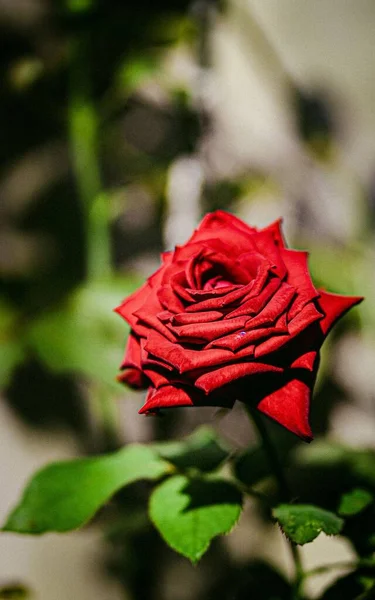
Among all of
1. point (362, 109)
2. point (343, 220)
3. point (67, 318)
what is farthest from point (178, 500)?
point (362, 109)

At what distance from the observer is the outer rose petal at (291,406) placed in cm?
31

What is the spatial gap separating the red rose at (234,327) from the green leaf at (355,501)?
0.14 m

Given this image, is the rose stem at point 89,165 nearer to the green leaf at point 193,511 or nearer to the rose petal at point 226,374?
the green leaf at point 193,511

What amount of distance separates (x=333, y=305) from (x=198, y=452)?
0.21 meters

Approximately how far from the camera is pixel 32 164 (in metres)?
0.83

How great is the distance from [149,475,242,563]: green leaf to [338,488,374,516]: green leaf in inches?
3.4

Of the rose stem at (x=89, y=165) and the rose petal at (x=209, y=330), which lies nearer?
the rose petal at (x=209, y=330)

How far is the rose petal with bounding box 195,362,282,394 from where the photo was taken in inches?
11.5

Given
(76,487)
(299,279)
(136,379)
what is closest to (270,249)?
(299,279)

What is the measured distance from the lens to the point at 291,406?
315 millimetres

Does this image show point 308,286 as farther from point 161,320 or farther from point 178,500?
point 178,500

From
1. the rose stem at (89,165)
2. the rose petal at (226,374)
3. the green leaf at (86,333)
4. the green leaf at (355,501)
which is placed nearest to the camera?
the rose petal at (226,374)

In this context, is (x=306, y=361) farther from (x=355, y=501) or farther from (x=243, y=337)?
(x=355, y=501)

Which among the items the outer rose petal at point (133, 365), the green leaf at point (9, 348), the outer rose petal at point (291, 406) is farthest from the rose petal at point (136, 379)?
the green leaf at point (9, 348)
